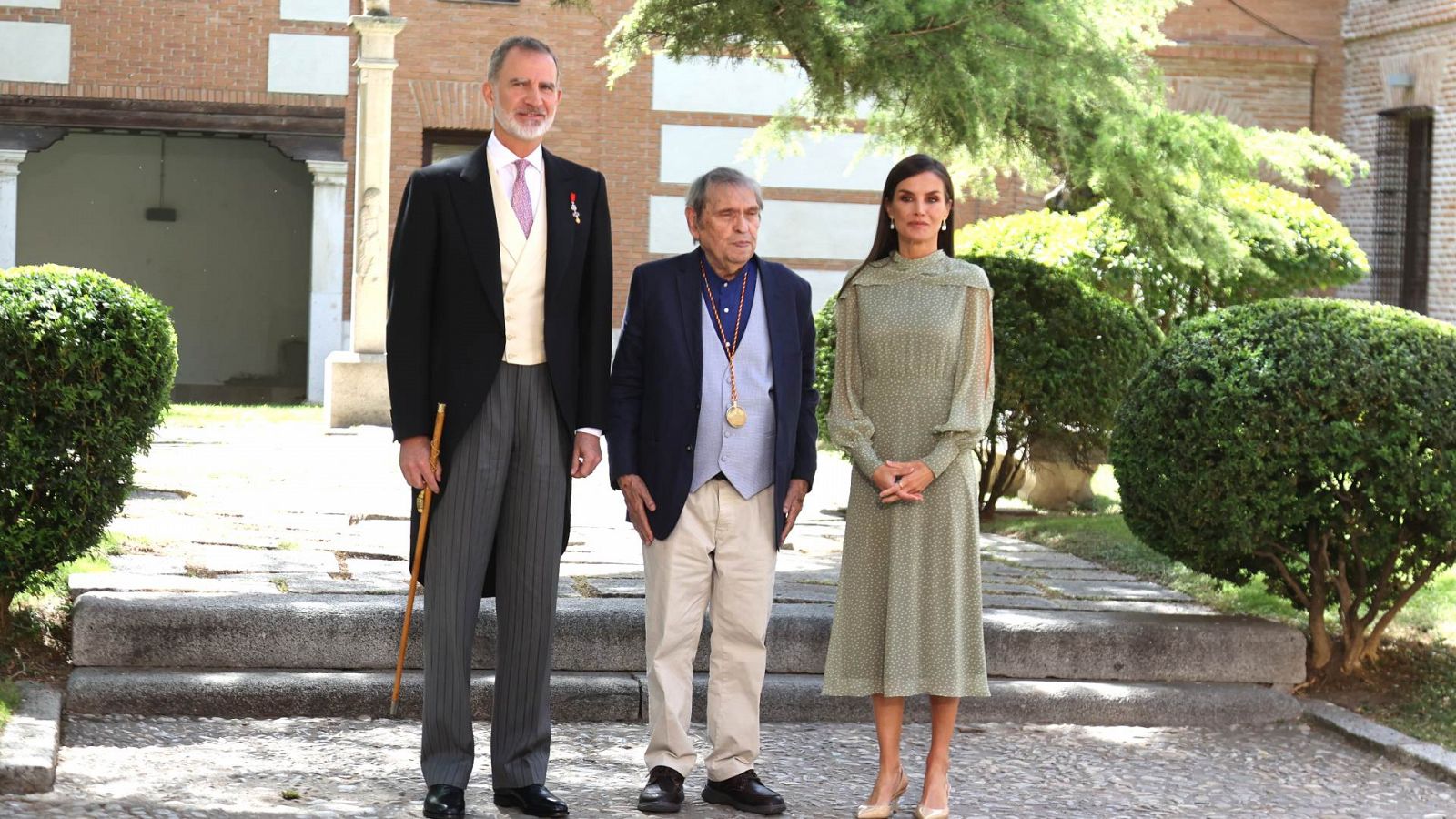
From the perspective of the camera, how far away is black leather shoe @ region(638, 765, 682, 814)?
14.6 ft

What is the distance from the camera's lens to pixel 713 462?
4.50m

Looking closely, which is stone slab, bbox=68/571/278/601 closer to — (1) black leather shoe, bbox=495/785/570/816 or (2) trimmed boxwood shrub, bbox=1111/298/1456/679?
(1) black leather shoe, bbox=495/785/570/816

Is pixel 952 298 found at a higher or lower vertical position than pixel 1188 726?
higher

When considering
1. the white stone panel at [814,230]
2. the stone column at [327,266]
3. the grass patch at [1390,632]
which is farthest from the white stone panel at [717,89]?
the grass patch at [1390,632]

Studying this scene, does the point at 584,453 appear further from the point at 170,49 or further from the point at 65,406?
the point at 170,49

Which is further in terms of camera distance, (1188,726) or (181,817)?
(1188,726)

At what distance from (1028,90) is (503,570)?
4.07 meters

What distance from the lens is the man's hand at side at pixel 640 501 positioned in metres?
4.52

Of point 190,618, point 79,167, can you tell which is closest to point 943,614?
point 190,618

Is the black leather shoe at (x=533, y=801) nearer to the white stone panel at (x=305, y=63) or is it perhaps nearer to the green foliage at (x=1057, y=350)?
the green foliage at (x=1057, y=350)

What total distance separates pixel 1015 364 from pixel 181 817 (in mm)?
5718

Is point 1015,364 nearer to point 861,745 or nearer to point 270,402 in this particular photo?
point 861,745

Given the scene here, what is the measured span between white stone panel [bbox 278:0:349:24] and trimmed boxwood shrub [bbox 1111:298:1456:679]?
1474cm

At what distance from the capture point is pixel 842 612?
4.70 meters
